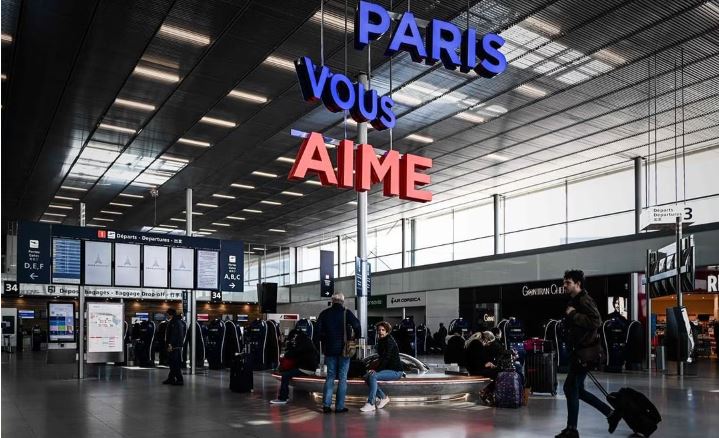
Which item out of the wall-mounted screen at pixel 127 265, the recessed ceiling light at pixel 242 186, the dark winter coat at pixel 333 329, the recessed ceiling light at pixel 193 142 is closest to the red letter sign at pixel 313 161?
the dark winter coat at pixel 333 329

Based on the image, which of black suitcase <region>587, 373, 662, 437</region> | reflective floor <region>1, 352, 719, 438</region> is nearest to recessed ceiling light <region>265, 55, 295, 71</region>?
reflective floor <region>1, 352, 719, 438</region>

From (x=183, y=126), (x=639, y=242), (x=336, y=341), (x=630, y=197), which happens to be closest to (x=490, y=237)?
(x=630, y=197)

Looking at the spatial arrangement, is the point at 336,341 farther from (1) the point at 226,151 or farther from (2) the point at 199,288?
(1) the point at 226,151

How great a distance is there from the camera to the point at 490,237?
30.7 meters

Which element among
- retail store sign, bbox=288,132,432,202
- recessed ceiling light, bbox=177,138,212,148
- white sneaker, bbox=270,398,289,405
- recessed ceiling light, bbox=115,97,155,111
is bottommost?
white sneaker, bbox=270,398,289,405

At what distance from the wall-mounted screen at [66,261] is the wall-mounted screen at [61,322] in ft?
22.3

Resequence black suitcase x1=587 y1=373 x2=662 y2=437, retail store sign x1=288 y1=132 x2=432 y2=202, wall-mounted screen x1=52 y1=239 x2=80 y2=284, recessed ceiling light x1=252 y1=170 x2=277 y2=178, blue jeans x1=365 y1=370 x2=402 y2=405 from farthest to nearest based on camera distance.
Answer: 1. recessed ceiling light x1=252 y1=170 x2=277 y2=178
2. wall-mounted screen x1=52 y1=239 x2=80 y2=284
3. retail store sign x1=288 y1=132 x2=432 y2=202
4. blue jeans x1=365 y1=370 x2=402 y2=405
5. black suitcase x1=587 y1=373 x2=662 y2=437

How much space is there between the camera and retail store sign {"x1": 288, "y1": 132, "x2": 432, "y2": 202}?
11.7 m

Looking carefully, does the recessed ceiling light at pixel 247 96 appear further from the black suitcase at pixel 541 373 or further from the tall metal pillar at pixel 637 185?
the tall metal pillar at pixel 637 185

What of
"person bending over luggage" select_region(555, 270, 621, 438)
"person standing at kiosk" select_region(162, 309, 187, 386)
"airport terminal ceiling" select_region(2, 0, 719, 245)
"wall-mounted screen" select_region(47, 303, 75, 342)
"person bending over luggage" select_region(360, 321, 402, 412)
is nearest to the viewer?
"person bending over luggage" select_region(555, 270, 621, 438)

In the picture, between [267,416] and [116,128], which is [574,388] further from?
[116,128]

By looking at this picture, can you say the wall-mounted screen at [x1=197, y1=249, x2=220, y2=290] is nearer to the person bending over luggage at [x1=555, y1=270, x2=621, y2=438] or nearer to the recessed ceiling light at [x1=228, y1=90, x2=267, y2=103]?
the recessed ceiling light at [x1=228, y1=90, x2=267, y2=103]

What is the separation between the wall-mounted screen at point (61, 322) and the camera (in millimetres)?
21578

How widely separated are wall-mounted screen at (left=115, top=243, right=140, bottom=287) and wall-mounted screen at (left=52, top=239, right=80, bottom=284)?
95 cm
